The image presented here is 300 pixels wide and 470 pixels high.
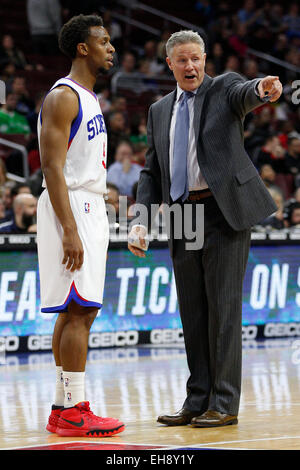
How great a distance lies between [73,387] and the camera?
4621 mm

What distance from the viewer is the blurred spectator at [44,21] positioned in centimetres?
1506

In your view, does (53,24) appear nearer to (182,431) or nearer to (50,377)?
(50,377)

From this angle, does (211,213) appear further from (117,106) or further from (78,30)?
(117,106)

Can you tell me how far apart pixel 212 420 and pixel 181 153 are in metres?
1.48

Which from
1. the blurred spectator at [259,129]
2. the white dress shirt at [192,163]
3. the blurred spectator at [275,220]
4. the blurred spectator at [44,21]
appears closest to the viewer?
the white dress shirt at [192,163]

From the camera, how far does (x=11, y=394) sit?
20.5ft

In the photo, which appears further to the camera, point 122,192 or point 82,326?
point 122,192

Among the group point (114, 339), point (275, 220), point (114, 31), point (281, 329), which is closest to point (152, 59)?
point (114, 31)

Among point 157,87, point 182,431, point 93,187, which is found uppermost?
point 157,87

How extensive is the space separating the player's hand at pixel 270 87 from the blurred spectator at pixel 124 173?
708 cm

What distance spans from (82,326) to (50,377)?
2.63 meters

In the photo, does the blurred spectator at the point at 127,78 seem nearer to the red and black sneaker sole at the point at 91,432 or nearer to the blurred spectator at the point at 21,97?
the blurred spectator at the point at 21,97

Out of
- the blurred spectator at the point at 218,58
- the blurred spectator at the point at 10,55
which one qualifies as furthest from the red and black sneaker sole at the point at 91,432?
the blurred spectator at the point at 218,58

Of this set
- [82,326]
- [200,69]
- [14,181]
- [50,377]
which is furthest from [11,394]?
[14,181]
